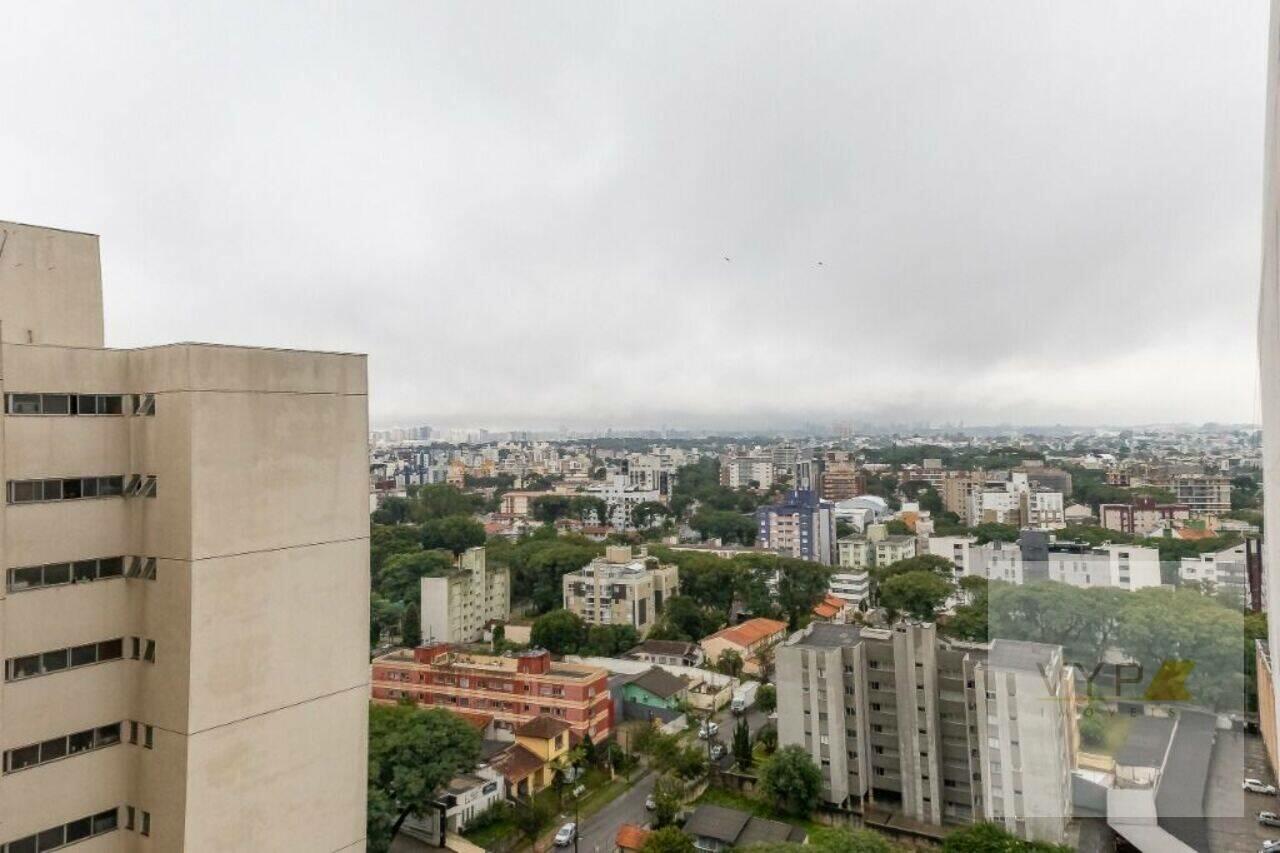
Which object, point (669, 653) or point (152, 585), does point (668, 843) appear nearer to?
point (152, 585)

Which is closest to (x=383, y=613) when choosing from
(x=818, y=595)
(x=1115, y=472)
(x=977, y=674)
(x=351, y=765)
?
(x=818, y=595)

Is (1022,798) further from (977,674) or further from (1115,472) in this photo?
(1115,472)

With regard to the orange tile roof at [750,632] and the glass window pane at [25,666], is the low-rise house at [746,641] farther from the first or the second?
the glass window pane at [25,666]

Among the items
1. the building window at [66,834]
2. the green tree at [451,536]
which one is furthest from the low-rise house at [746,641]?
the building window at [66,834]

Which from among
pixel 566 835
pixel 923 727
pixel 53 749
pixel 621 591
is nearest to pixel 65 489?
pixel 53 749

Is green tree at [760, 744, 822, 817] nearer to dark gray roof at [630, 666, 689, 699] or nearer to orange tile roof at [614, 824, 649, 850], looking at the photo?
orange tile roof at [614, 824, 649, 850]
